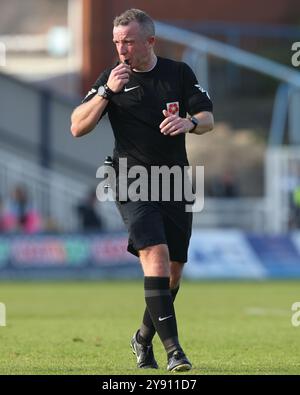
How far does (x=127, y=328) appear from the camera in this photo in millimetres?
12602

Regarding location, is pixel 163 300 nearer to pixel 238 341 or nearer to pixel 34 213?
pixel 238 341

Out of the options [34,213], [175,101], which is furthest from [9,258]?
[175,101]

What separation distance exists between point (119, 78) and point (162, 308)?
5.49 ft

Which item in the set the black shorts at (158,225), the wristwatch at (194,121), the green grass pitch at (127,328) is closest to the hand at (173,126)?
the wristwatch at (194,121)

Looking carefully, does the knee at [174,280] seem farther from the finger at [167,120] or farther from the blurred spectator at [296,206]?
the blurred spectator at [296,206]

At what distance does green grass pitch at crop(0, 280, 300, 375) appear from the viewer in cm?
895

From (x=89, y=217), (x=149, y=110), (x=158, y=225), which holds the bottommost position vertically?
(x=158, y=225)

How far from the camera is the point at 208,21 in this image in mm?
36938

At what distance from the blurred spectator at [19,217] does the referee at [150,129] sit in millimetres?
14659

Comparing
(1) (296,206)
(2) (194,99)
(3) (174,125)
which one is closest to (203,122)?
(2) (194,99)

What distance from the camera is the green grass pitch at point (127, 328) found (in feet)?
29.4

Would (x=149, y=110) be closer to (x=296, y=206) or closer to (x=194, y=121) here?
(x=194, y=121)
